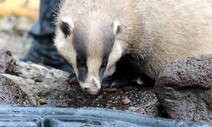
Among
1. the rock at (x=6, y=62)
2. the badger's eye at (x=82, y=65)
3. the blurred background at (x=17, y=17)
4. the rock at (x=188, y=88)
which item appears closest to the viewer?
the rock at (x=188, y=88)

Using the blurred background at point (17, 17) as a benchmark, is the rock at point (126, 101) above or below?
above

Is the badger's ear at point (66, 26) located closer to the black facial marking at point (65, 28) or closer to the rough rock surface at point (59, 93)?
the black facial marking at point (65, 28)

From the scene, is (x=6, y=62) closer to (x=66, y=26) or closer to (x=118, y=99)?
(x=66, y=26)

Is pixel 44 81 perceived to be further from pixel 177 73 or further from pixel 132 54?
pixel 177 73

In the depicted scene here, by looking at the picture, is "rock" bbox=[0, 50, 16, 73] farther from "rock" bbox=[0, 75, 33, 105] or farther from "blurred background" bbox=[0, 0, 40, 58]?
"blurred background" bbox=[0, 0, 40, 58]

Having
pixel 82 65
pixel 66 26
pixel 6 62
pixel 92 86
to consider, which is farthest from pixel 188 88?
pixel 6 62

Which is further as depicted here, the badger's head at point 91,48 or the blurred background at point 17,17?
the blurred background at point 17,17

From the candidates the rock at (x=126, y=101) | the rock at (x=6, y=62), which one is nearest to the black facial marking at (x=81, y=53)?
the rock at (x=126, y=101)

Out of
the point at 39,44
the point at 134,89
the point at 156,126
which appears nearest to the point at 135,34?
the point at 134,89

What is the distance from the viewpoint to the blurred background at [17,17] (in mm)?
9875

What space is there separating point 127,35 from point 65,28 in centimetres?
47

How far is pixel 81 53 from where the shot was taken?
14.4 feet

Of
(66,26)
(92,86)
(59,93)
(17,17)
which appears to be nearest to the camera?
(92,86)

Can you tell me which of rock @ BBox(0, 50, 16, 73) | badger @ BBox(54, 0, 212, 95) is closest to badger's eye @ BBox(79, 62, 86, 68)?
badger @ BBox(54, 0, 212, 95)
